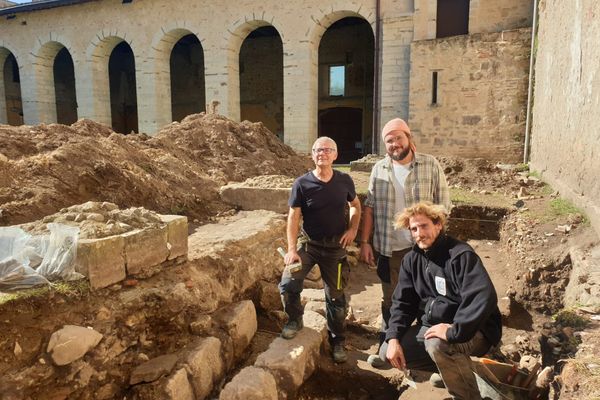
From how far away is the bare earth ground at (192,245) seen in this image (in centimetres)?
266

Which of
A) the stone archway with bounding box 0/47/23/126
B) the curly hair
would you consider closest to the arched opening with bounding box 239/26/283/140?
the stone archway with bounding box 0/47/23/126

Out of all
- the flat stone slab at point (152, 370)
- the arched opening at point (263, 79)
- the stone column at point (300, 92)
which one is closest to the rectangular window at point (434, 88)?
the stone column at point (300, 92)

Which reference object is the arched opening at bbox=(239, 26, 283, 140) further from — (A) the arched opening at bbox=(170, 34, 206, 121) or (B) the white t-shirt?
(B) the white t-shirt

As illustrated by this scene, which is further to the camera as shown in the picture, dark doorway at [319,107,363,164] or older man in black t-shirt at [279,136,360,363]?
dark doorway at [319,107,363,164]

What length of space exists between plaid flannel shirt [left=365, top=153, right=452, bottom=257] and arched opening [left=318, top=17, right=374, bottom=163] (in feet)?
51.8

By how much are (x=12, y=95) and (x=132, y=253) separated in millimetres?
22669

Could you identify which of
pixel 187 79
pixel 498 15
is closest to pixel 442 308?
pixel 498 15

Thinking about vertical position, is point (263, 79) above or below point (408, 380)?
above

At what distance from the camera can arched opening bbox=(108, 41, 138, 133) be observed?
2270 centimetres

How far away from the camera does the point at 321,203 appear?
3.39 m

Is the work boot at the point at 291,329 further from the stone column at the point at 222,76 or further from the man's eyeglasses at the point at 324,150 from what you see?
the stone column at the point at 222,76

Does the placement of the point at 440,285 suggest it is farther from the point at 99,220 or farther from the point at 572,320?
the point at 99,220

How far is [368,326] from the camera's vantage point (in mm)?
4477

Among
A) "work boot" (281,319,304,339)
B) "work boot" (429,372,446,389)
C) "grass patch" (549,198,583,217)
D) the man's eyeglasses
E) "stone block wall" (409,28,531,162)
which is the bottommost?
"work boot" (429,372,446,389)
